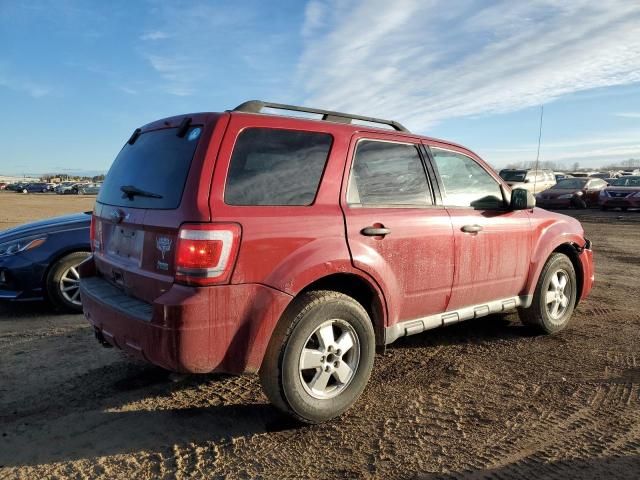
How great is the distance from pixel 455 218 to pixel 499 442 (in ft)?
5.60

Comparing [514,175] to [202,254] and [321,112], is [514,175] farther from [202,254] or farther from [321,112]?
[202,254]

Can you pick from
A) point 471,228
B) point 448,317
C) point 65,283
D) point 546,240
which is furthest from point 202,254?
point 65,283

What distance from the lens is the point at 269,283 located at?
2.86 meters

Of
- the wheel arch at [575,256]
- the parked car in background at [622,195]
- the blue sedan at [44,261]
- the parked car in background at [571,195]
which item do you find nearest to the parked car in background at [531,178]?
the parked car in background at [571,195]

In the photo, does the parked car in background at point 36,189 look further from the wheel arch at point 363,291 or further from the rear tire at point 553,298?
the wheel arch at point 363,291

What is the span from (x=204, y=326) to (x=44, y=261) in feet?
11.7

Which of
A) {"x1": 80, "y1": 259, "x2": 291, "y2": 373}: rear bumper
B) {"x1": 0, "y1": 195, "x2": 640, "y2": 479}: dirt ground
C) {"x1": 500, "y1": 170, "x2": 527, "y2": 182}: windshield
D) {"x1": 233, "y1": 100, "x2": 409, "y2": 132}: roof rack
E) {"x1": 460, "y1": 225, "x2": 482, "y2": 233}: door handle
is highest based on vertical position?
{"x1": 500, "y1": 170, "x2": 527, "y2": 182}: windshield

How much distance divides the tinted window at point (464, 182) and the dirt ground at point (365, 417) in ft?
4.43

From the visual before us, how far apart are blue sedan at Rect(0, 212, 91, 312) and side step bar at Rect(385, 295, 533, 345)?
3.74m

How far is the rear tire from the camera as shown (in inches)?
188

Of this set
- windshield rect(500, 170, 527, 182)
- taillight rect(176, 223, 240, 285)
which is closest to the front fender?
taillight rect(176, 223, 240, 285)

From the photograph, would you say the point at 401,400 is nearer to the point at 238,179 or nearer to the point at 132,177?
the point at 238,179

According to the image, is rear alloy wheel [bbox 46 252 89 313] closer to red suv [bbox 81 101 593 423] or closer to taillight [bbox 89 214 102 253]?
taillight [bbox 89 214 102 253]

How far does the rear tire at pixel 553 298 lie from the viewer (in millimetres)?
4781
